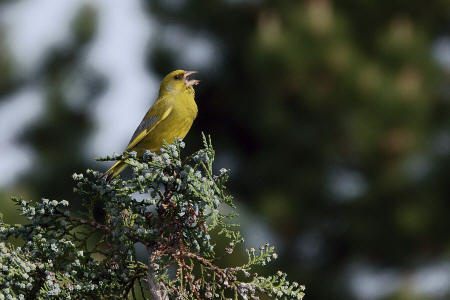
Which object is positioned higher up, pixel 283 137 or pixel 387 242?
pixel 283 137

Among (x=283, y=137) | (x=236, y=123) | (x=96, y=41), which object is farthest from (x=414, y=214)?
(x=96, y=41)

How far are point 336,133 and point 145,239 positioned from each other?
821 cm

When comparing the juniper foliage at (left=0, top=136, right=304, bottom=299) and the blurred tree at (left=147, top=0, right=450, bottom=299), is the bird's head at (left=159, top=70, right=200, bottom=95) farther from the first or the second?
the blurred tree at (left=147, top=0, right=450, bottom=299)

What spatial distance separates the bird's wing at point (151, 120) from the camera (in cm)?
276

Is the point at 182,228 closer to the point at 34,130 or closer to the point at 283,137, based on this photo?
the point at 283,137

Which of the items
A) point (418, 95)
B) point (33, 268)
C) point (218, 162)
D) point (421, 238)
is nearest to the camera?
point (33, 268)

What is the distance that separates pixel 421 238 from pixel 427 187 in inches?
32.6

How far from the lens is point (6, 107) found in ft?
33.1

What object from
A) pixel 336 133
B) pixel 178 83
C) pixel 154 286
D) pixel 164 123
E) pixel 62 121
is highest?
pixel 62 121

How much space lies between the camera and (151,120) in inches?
111

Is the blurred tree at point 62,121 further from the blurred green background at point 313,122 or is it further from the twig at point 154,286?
the twig at point 154,286

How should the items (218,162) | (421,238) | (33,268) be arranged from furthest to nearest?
1. (218,162)
2. (421,238)
3. (33,268)

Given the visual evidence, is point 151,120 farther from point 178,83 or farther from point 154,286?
point 154,286

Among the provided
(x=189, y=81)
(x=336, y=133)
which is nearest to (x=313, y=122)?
(x=336, y=133)
